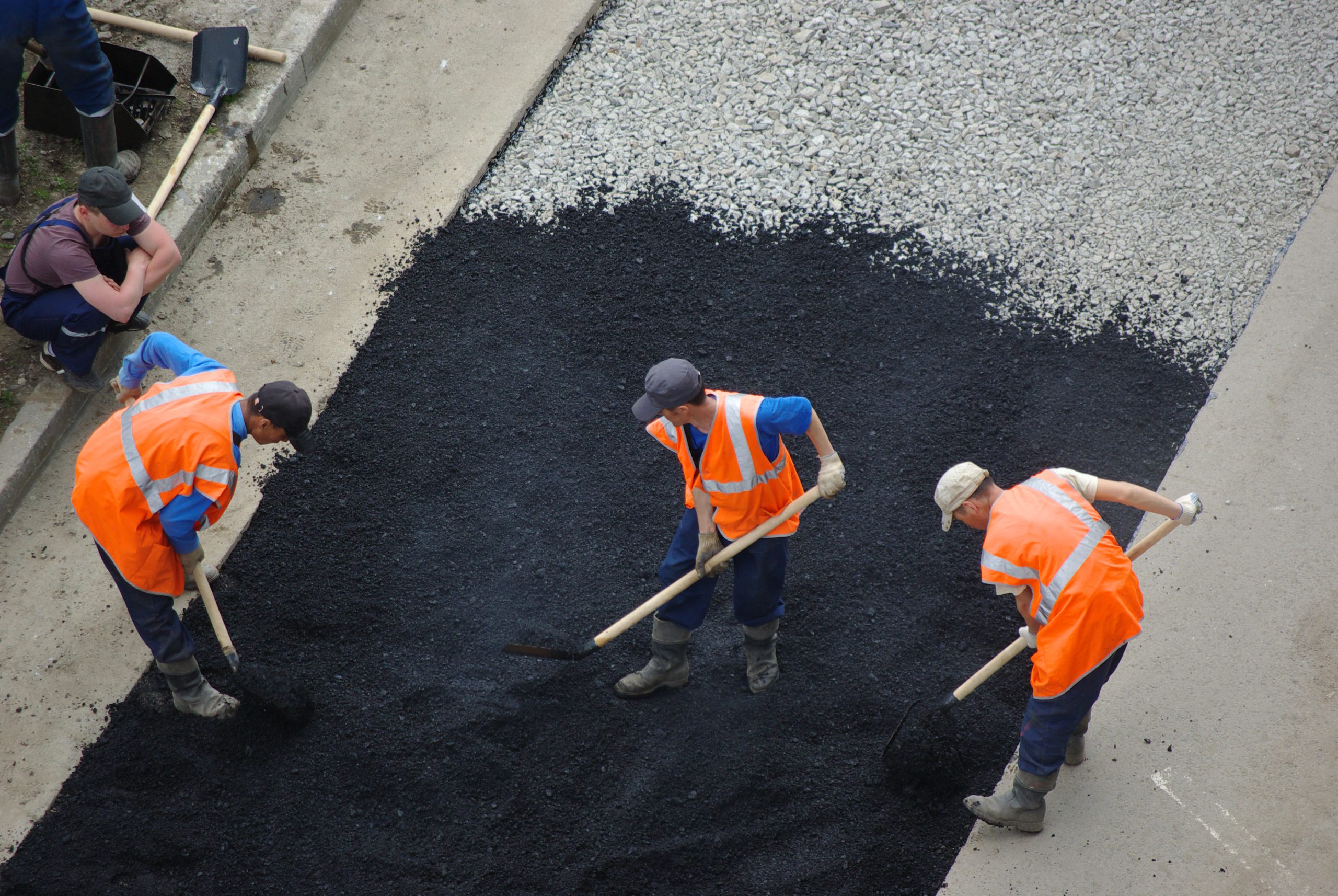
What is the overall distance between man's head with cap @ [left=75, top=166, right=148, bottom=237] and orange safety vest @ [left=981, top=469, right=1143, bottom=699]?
12.5 ft

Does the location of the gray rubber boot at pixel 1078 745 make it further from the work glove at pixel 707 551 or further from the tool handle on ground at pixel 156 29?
the tool handle on ground at pixel 156 29

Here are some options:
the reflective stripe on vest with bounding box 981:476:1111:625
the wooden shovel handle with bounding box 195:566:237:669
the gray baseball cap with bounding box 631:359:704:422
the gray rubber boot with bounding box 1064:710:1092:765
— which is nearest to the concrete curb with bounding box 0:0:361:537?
the wooden shovel handle with bounding box 195:566:237:669

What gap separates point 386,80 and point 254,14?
0.97m

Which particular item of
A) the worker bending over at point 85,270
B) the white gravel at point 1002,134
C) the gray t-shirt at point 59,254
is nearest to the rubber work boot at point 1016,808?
the white gravel at point 1002,134

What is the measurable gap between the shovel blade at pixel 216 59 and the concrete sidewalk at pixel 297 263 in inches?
16.3

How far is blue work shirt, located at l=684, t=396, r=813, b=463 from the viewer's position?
3674 mm

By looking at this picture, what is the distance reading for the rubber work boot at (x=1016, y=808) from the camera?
4000 mm

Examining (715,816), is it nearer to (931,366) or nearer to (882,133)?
(931,366)

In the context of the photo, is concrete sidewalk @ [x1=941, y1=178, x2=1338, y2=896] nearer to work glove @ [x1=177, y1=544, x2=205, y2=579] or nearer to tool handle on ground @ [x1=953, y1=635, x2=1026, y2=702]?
tool handle on ground @ [x1=953, y1=635, x2=1026, y2=702]

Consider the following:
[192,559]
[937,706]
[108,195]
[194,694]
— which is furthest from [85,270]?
[937,706]

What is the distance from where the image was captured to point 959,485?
11.8 ft

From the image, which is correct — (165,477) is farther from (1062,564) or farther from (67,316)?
(1062,564)

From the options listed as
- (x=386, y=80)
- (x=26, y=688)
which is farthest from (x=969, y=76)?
(x=26, y=688)

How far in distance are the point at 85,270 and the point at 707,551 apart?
9.89ft
